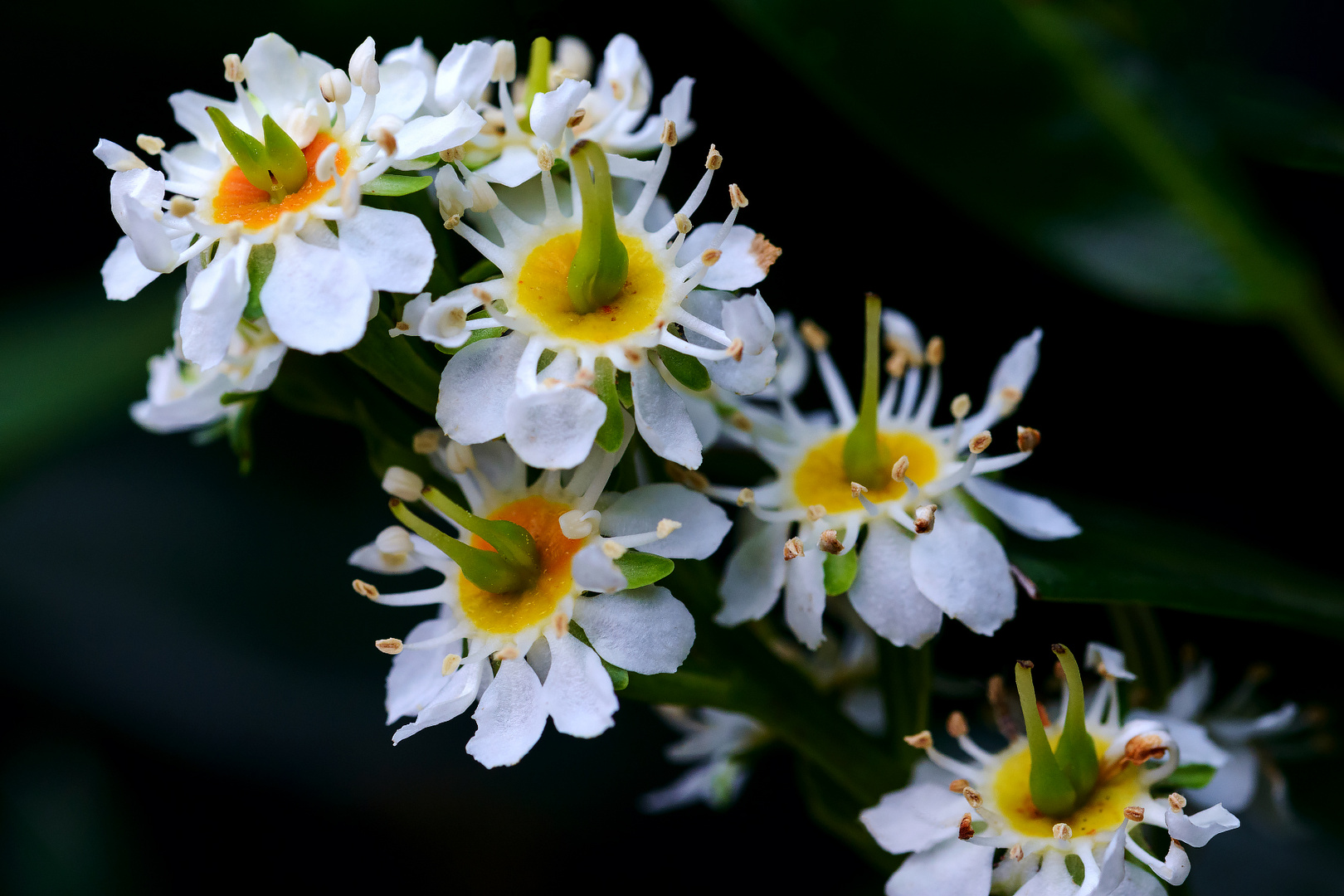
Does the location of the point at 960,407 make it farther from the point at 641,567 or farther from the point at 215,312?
the point at 215,312

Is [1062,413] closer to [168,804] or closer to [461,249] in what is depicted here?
[461,249]

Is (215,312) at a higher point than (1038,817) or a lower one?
higher

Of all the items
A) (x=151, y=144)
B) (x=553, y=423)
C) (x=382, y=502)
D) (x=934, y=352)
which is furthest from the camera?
(x=382, y=502)

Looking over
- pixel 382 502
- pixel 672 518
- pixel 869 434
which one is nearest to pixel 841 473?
pixel 869 434

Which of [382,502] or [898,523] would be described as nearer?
[898,523]

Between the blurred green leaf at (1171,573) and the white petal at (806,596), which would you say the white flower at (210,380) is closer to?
the white petal at (806,596)

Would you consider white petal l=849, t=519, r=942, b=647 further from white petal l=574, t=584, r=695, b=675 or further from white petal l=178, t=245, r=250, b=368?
white petal l=178, t=245, r=250, b=368

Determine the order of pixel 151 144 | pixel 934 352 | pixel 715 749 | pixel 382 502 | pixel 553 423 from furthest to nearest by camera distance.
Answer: pixel 382 502, pixel 715 749, pixel 934 352, pixel 151 144, pixel 553 423

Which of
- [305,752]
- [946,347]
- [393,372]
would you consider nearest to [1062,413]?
[946,347]
